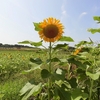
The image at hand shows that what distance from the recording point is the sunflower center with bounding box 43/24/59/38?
1923 mm

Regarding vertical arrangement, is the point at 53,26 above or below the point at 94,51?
above

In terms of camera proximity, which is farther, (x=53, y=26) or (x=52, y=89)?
(x=52, y=89)

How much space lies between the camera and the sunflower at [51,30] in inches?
75.9

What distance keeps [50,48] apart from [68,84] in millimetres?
433

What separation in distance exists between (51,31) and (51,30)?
0.03ft

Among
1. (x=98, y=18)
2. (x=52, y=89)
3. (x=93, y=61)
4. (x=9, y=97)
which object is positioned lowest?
(x=9, y=97)

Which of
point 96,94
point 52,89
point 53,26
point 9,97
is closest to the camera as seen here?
point 53,26

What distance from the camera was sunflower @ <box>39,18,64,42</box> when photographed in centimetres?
193

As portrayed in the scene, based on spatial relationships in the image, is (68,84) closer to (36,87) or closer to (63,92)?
(63,92)

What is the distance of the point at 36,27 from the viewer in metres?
1.96

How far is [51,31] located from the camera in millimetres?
1931

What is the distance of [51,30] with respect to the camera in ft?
6.32

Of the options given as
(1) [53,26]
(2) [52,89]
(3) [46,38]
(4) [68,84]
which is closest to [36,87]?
(2) [52,89]

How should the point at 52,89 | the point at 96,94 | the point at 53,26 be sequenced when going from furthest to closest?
1. the point at 96,94
2. the point at 52,89
3. the point at 53,26
